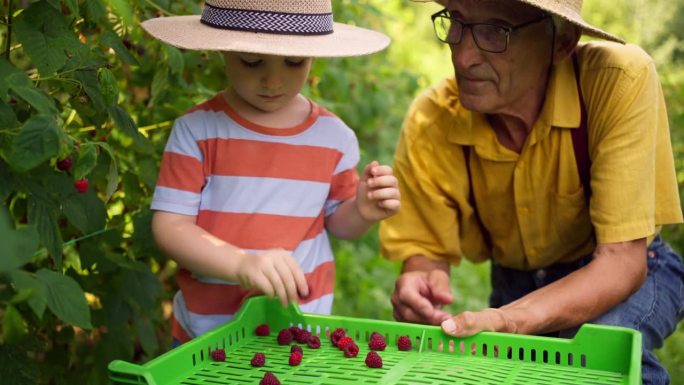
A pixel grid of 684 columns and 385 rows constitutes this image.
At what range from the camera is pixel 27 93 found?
63.8 inches

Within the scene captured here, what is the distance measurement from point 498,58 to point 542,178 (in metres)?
0.41

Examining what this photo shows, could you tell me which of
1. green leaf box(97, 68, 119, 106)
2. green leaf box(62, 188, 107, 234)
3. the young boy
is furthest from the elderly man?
green leaf box(97, 68, 119, 106)

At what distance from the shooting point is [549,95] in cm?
275

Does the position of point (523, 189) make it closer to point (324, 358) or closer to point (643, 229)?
point (643, 229)

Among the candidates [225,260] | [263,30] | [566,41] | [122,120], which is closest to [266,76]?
[263,30]

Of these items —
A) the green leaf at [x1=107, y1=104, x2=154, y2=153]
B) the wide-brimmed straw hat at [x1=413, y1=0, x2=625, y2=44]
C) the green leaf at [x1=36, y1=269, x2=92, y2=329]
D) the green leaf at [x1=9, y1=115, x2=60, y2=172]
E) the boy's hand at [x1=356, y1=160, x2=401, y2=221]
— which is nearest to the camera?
the green leaf at [x1=9, y1=115, x2=60, y2=172]

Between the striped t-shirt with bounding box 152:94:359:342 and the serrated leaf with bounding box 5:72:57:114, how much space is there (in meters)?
0.62

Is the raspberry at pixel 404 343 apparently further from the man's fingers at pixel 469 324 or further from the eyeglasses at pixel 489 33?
the eyeglasses at pixel 489 33

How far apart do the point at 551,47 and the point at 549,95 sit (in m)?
0.14

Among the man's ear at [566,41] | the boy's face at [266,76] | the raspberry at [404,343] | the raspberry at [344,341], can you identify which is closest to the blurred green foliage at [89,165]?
the boy's face at [266,76]

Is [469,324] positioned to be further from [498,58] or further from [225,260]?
[498,58]

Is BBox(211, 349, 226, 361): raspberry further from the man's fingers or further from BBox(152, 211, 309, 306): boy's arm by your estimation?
the man's fingers

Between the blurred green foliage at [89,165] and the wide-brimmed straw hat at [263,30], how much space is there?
15cm

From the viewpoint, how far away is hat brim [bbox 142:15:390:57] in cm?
215
